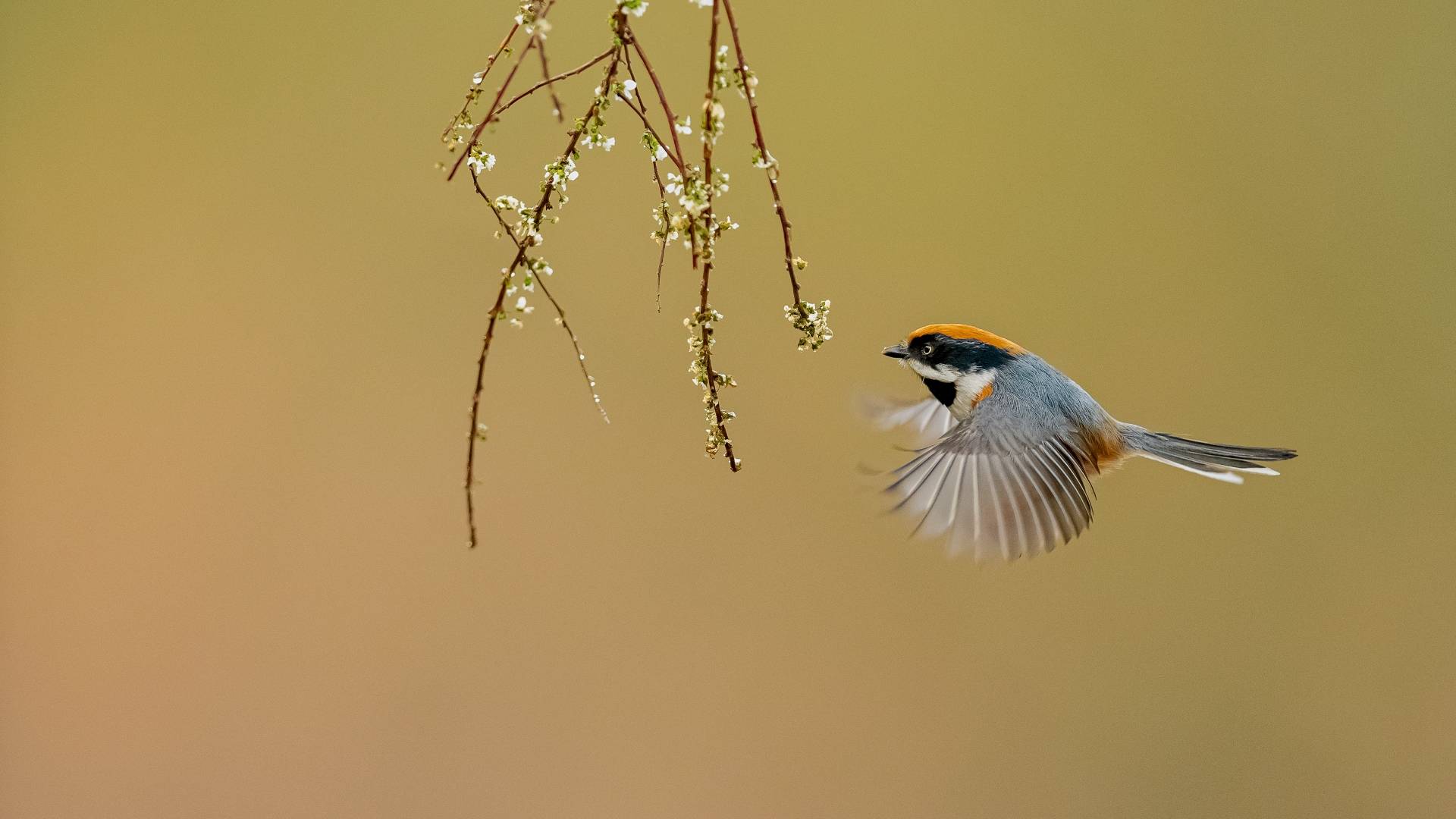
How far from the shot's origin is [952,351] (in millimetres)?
1507

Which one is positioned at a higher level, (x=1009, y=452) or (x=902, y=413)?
(x=902, y=413)

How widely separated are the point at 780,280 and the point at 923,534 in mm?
1784

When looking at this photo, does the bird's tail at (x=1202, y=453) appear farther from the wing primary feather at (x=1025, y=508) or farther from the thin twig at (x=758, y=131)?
the thin twig at (x=758, y=131)

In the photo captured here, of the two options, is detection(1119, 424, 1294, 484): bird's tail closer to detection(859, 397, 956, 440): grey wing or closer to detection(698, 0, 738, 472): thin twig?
detection(859, 397, 956, 440): grey wing

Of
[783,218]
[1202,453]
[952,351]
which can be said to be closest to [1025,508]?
[952,351]

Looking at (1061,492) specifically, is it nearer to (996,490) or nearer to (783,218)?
(996,490)

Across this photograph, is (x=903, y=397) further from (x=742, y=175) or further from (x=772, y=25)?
(x=772, y=25)

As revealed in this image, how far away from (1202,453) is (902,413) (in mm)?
479

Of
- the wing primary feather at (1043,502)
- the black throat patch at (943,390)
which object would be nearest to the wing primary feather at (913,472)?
the wing primary feather at (1043,502)

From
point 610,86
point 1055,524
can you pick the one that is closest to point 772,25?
point 1055,524

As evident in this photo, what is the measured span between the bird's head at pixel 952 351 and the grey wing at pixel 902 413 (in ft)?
0.95

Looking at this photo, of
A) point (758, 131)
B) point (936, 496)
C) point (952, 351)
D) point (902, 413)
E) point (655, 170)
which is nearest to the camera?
point (758, 131)

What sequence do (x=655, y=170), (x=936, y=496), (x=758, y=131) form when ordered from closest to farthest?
1. (x=758, y=131)
2. (x=655, y=170)
3. (x=936, y=496)

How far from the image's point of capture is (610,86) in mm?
799
